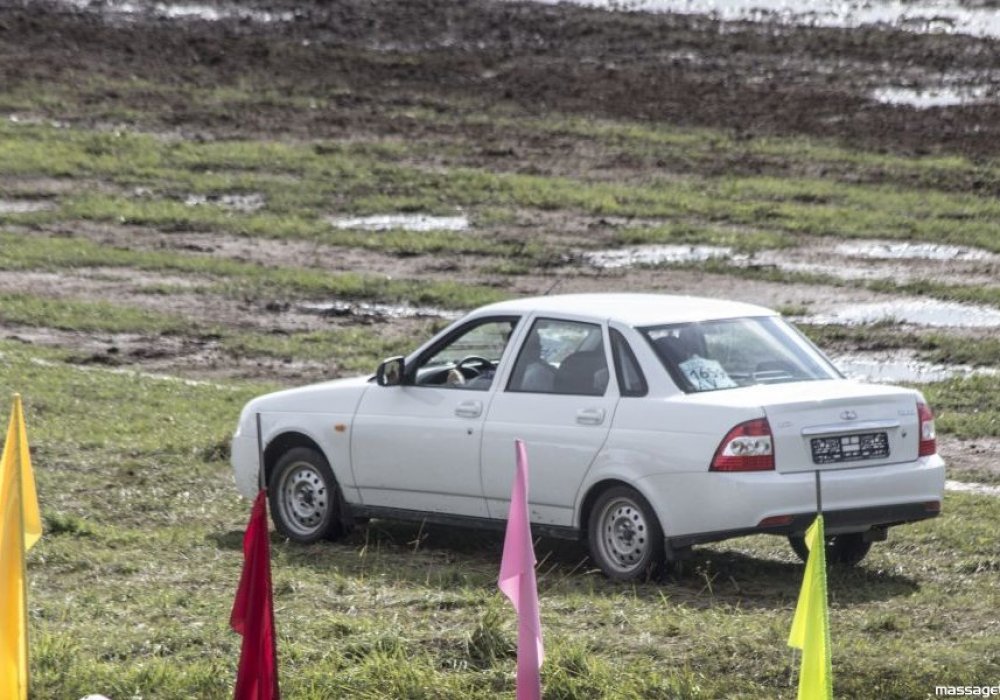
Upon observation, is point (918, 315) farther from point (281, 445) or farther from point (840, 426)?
point (840, 426)

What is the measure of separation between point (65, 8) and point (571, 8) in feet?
31.9

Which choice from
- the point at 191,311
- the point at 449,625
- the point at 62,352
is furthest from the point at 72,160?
the point at 449,625

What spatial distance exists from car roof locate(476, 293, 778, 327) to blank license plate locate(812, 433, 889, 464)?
3.80 feet

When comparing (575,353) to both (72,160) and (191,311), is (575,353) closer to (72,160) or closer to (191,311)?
(191,311)

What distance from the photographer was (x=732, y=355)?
10.2 meters

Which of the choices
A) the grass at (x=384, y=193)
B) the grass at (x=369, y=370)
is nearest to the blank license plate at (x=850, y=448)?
the grass at (x=369, y=370)

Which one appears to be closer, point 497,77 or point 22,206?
point 22,206

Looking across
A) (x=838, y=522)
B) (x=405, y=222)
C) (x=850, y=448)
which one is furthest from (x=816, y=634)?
(x=405, y=222)

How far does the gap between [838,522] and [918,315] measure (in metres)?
11.8

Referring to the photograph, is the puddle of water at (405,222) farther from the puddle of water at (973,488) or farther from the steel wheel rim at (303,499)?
the steel wheel rim at (303,499)

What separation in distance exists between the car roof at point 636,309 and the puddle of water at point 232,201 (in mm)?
16627

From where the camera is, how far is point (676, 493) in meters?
9.60

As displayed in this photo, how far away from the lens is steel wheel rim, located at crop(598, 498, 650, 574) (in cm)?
980

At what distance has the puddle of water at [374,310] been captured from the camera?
21281mm
